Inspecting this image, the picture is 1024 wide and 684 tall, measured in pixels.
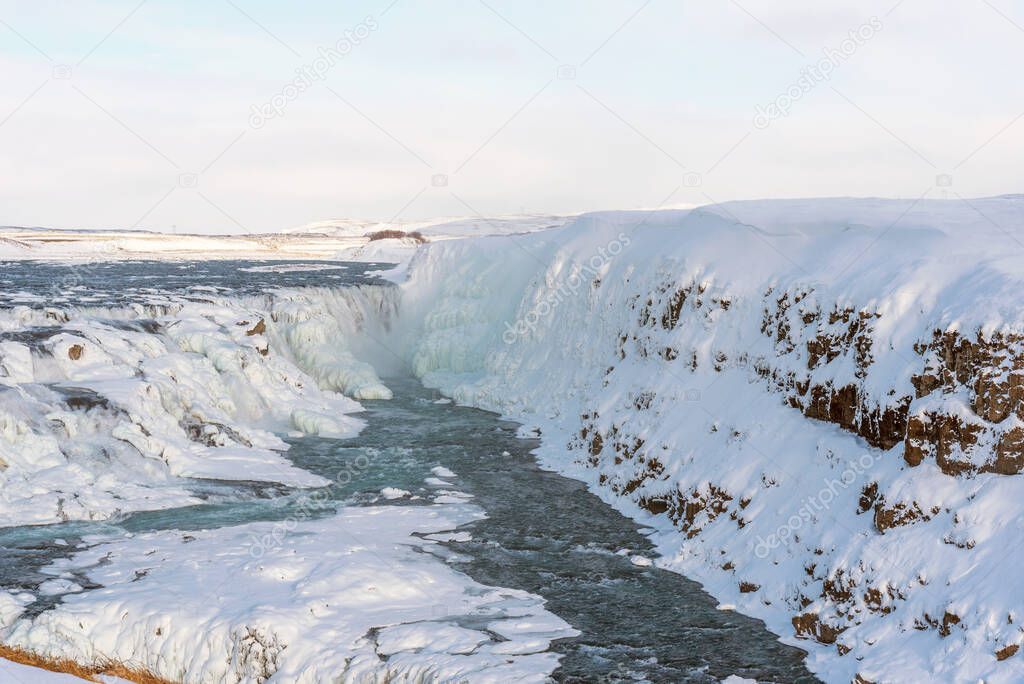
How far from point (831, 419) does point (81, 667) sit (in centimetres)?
1199

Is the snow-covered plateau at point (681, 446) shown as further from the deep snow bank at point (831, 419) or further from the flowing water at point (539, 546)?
the flowing water at point (539, 546)

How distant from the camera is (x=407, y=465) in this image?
21062 mm

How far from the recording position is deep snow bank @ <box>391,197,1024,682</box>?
1172 cm

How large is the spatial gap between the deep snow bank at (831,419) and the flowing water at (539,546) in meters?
0.76

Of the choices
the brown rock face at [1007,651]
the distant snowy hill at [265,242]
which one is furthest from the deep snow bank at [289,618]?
the distant snowy hill at [265,242]

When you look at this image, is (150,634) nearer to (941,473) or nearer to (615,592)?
(615,592)

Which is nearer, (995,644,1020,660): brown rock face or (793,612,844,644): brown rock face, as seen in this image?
(995,644,1020,660): brown rock face

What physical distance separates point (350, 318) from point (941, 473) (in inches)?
1080
